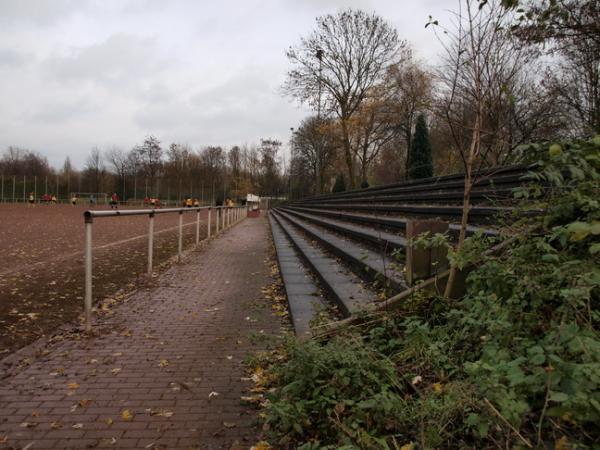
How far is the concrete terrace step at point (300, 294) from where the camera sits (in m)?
3.95

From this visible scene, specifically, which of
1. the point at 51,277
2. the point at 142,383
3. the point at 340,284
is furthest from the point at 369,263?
the point at 51,277

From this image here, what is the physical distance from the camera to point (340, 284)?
4852 millimetres

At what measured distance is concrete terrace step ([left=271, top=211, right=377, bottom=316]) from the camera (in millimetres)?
3912

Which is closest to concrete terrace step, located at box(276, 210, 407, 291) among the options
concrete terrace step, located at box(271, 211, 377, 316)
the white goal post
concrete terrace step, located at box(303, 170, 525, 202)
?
concrete terrace step, located at box(271, 211, 377, 316)

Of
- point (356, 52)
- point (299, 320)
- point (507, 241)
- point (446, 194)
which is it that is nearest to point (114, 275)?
point (299, 320)

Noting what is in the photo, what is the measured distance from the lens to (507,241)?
2.63 metres

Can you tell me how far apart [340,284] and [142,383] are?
2.41 meters

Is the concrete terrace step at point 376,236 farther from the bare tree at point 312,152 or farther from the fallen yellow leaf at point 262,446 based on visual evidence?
the bare tree at point 312,152

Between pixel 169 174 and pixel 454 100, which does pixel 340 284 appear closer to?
pixel 454 100

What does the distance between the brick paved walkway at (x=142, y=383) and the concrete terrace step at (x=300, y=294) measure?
284 mm

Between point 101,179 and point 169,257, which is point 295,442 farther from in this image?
point 101,179

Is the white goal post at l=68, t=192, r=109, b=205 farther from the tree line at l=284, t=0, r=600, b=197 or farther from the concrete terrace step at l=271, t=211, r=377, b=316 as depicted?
the concrete terrace step at l=271, t=211, r=377, b=316

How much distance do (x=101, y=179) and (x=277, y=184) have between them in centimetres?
2369

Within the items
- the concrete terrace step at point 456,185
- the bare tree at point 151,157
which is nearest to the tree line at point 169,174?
the bare tree at point 151,157
